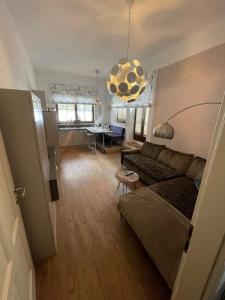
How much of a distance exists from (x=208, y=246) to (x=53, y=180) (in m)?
1.58

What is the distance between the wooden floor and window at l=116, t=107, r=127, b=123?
368 centimetres

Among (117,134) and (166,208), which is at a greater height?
(117,134)

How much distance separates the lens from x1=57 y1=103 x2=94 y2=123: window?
611cm

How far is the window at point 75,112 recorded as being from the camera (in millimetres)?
6113

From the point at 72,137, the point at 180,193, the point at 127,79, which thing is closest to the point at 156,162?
the point at 180,193

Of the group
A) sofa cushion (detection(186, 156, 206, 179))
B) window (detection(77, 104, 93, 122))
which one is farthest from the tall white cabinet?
window (detection(77, 104, 93, 122))

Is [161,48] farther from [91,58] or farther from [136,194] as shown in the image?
[136,194]

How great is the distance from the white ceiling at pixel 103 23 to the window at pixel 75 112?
8.70ft

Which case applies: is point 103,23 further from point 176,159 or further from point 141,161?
point 176,159

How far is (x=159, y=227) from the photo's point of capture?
4.98ft

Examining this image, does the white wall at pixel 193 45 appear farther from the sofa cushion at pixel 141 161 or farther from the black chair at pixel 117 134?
the black chair at pixel 117 134

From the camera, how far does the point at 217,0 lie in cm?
181

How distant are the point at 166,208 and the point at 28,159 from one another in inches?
65.9

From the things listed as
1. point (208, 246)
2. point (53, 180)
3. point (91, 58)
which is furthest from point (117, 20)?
point (208, 246)
